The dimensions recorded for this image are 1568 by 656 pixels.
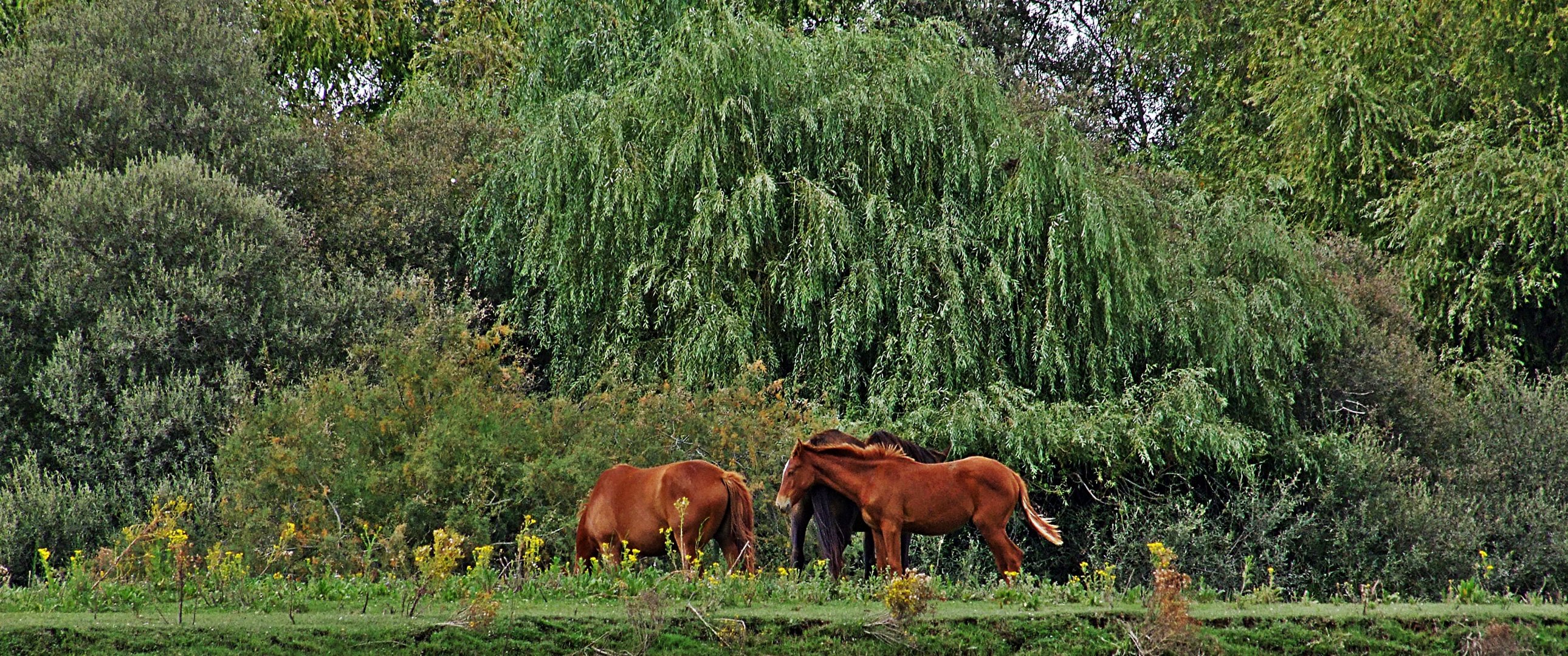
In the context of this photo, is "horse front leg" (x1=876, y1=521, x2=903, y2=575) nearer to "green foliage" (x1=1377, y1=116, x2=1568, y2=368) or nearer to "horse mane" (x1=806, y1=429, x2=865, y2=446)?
"horse mane" (x1=806, y1=429, x2=865, y2=446)

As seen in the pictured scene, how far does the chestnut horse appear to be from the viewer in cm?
1063

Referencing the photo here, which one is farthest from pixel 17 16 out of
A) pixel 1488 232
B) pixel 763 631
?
pixel 1488 232

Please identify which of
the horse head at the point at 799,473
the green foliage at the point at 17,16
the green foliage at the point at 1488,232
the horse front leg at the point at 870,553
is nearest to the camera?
the horse head at the point at 799,473

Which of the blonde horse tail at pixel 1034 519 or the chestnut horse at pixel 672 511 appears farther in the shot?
the chestnut horse at pixel 672 511

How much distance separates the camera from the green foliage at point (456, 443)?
1321 cm

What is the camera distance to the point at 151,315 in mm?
17250

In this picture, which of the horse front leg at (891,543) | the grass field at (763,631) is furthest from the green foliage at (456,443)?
the grass field at (763,631)

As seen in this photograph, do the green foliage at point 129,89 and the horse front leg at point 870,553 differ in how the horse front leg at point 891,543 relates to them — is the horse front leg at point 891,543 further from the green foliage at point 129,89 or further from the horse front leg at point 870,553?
the green foliage at point 129,89

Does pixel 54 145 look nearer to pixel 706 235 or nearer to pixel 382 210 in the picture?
pixel 382 210

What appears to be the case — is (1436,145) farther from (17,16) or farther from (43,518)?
(17,16)

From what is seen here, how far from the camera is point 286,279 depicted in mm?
18188

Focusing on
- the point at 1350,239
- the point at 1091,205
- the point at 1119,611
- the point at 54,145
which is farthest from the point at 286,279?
the point at 1350,239

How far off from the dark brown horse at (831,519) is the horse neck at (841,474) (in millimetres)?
112

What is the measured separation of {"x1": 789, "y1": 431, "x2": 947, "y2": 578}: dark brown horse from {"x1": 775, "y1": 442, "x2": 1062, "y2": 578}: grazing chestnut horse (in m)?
0.12
